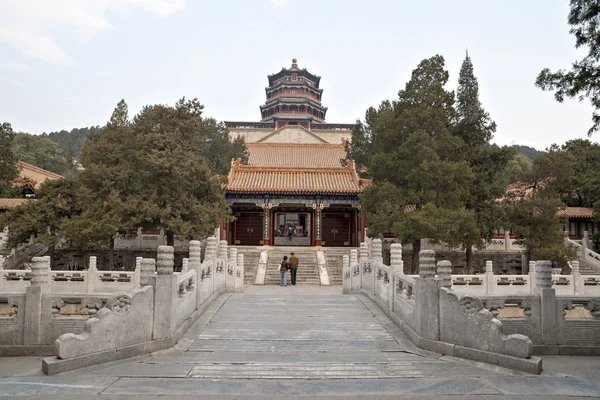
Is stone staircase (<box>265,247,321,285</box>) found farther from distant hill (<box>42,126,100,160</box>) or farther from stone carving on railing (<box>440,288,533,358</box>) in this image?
distant hill (<box>42,126,100,160</box>)

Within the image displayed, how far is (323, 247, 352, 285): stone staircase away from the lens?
2092 cm

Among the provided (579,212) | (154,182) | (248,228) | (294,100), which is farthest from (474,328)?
(294,100)

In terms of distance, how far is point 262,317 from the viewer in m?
8.82

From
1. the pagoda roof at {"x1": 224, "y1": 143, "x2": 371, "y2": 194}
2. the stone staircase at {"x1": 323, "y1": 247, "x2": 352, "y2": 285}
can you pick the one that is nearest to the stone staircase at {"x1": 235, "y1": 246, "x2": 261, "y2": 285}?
the pagoda roof at {"x1": 224, "y1": 143, "x2": 371, "y2": 194}

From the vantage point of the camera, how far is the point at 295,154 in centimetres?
3788

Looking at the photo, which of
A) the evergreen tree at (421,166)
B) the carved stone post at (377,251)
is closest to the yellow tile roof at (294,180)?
the evergreen tree at (421,166)

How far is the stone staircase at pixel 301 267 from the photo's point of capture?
20266mm

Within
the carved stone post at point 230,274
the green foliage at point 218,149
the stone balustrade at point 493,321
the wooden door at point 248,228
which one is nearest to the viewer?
the stone balustrade at point 493,321

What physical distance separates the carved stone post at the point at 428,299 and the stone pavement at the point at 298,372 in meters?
0.31

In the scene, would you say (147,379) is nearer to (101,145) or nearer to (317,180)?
(101,145)

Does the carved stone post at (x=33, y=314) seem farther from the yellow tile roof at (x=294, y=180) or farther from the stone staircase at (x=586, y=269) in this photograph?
the stone staircase at (x=586, y=269)

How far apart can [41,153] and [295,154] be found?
75.9 feet

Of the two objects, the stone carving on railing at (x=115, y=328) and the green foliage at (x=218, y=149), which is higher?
the green foliage at (x=218, y=149)

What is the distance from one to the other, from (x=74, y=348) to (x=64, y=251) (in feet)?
62.8
